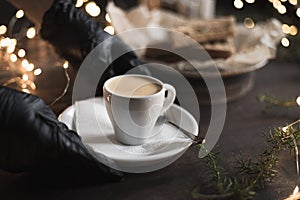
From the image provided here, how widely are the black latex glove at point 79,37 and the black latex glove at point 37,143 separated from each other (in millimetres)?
204

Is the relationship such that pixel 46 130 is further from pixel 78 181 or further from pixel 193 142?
pixel 193 142

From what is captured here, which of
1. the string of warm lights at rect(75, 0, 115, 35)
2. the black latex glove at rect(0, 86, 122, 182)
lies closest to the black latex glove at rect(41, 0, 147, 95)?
the string of warm lights at rect(75, 0, 115, 35)

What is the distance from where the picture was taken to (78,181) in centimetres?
64

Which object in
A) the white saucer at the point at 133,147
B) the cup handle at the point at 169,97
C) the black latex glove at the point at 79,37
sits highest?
the black latex glove at the point at 79,37

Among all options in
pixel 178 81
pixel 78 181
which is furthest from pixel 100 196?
pixel 178 81

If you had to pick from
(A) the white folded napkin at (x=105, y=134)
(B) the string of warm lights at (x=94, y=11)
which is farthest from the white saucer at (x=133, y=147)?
(B) the string of warm lights at (x=94, y=11)

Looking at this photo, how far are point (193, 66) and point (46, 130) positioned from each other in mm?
361

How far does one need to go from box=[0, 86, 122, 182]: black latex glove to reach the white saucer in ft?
0.07

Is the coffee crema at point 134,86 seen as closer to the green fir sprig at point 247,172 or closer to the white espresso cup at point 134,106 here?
the white espresso cup at point 134,106

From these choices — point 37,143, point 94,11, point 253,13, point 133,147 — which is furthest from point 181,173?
point 253,13

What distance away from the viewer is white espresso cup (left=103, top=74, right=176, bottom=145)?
668 mm

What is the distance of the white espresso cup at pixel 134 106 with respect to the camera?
0.67m

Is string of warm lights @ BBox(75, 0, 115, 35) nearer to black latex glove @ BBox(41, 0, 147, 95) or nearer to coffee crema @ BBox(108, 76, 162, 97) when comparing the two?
black latex glove @ BBox(41, 0, 147, 95)

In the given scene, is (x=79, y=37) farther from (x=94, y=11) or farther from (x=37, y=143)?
(x=37, y=143)
